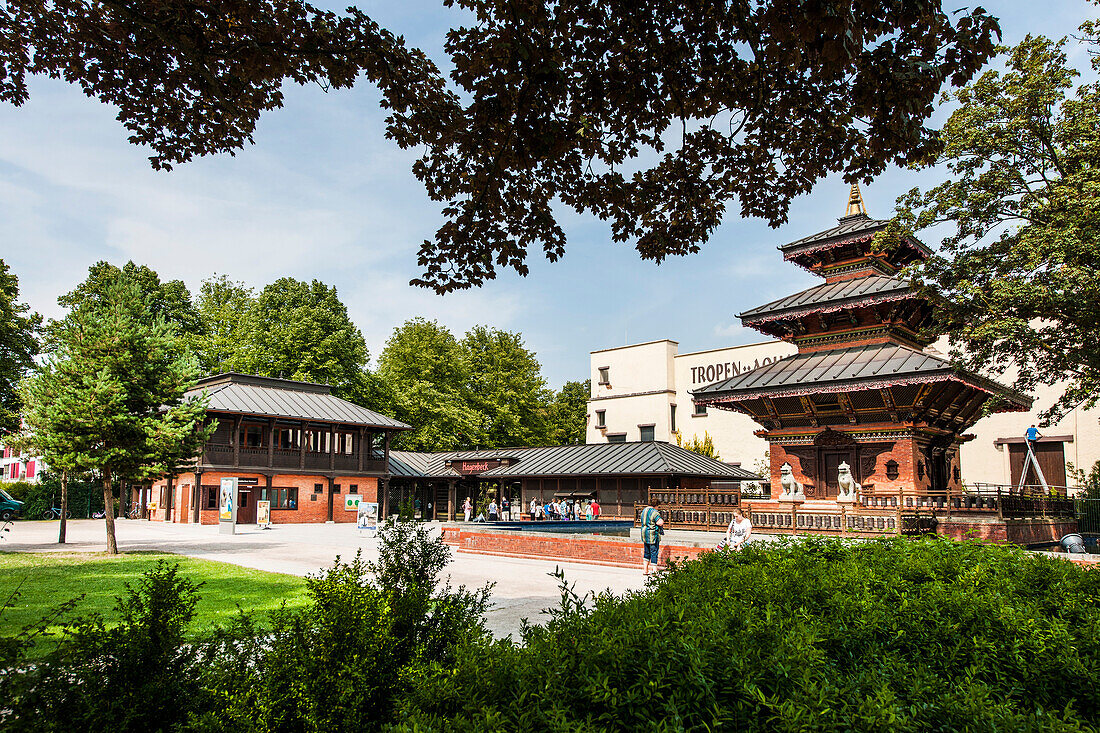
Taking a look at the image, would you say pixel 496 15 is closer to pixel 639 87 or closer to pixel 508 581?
pixel 639 87

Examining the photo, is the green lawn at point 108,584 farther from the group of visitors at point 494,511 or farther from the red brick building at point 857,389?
the group of visitors at point 494,511

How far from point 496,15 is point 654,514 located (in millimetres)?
12345

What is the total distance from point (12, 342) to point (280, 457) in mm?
15718

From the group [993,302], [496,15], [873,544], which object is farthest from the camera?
[993,302]

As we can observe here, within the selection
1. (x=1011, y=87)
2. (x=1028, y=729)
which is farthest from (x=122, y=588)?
(x=1011, y=87)

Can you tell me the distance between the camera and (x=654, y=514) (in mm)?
16219

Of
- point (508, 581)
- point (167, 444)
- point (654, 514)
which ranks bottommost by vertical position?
point (508, 581)

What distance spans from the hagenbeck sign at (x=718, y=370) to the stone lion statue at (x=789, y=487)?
81.4ft

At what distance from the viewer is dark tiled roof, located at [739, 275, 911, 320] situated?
74.4 feet

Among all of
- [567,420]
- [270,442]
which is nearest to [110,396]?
[270,442]

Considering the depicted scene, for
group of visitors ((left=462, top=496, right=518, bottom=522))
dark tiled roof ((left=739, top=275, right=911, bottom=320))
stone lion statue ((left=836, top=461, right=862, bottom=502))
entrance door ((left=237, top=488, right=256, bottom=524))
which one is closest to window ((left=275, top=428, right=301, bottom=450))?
entrance door ((left=237, top=488, right=256, bottom=524))

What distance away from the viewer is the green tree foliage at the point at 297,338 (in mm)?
50500

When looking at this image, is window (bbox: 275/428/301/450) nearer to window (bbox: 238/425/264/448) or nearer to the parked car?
window (bbox: 238/425/264/448)

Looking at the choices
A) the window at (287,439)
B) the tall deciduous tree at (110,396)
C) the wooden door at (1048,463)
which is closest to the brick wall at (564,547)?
the tall deciduous tree at (110,396)
